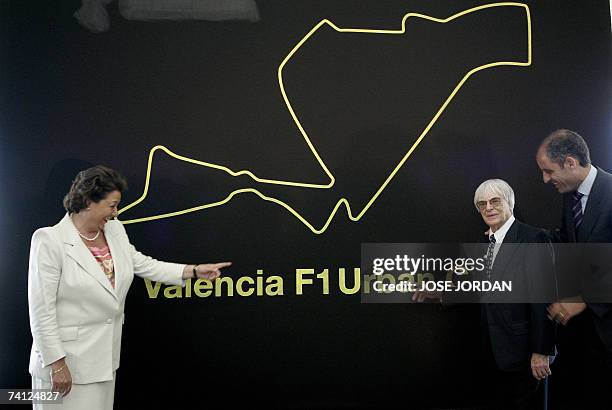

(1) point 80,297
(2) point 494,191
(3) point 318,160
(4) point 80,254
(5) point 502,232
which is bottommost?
(1) point 80,297

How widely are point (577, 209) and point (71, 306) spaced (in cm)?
264

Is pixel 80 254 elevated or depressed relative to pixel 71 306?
elevated

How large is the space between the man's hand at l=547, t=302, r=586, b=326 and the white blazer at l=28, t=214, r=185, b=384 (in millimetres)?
2258

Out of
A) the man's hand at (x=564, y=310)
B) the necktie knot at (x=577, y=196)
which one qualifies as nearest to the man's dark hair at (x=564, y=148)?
the necktie knot at (x=577, y=196)

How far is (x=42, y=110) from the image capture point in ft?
9.65

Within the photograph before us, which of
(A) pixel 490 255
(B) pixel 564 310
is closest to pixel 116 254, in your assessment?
(A) pixel 490 255

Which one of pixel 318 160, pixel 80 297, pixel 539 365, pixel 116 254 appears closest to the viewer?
pixel 80 297

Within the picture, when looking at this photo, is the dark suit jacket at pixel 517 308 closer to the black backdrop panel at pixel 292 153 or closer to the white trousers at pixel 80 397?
the black backdrop panel at pixel 292 153

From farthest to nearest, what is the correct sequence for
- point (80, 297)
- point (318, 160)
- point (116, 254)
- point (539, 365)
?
1. point (318, 160)
2. point (539, 365)
3. point (116, 254)
4. point (80, 297)

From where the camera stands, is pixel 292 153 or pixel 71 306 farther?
pixel 292 153

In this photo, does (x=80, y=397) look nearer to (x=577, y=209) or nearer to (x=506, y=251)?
(x=506, y=251)

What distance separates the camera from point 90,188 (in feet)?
7.80

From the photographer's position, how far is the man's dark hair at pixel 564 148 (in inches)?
119

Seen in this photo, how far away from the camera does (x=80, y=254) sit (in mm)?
2357
